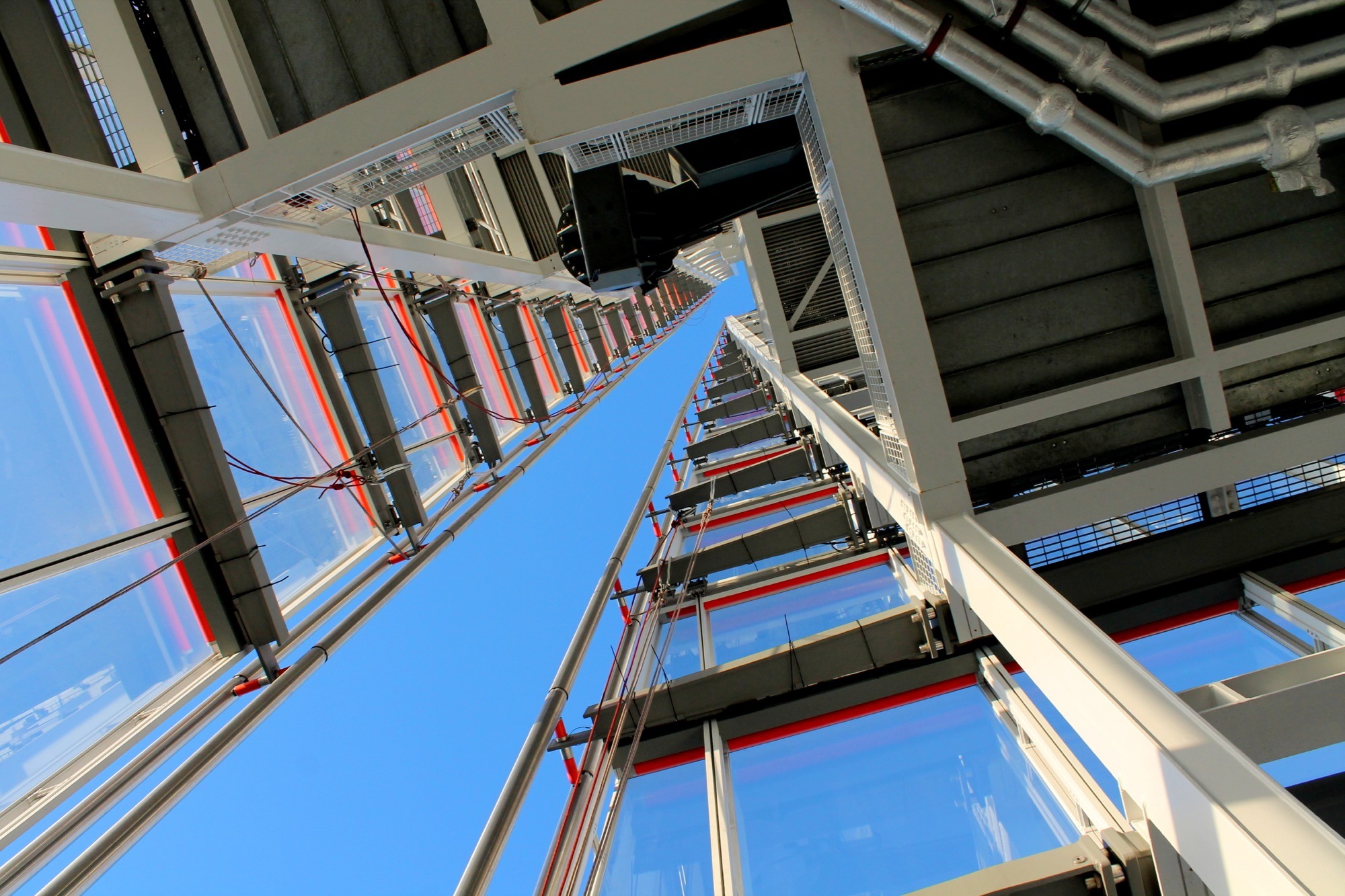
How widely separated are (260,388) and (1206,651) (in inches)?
311

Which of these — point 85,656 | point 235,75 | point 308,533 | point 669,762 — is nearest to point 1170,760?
point 669,762

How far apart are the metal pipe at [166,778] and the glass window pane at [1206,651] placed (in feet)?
18.5

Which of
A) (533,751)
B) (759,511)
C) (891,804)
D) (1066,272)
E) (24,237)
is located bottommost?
(891,804)

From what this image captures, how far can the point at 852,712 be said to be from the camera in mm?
5668

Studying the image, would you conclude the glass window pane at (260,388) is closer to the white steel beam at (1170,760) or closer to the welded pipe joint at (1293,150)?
the white steel beam at (1170,760)

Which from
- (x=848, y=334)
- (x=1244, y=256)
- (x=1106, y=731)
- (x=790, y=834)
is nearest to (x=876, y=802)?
(x=790, y=834)

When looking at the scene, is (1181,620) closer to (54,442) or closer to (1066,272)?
(1066,272)

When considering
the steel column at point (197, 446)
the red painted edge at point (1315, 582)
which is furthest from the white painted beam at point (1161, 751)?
the steel column at point (197, 446)

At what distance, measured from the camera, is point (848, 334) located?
10008 millimetres

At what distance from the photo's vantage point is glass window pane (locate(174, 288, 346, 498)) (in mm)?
6164

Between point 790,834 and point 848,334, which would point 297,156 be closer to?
point 790,834

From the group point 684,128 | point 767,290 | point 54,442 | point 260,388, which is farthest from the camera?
point 767,290

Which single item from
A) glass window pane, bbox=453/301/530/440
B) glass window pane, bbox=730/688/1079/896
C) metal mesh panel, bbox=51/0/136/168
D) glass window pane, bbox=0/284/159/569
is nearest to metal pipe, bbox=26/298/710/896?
glass window pane, bbox=0/284/159/569

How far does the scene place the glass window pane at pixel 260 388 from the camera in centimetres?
616
